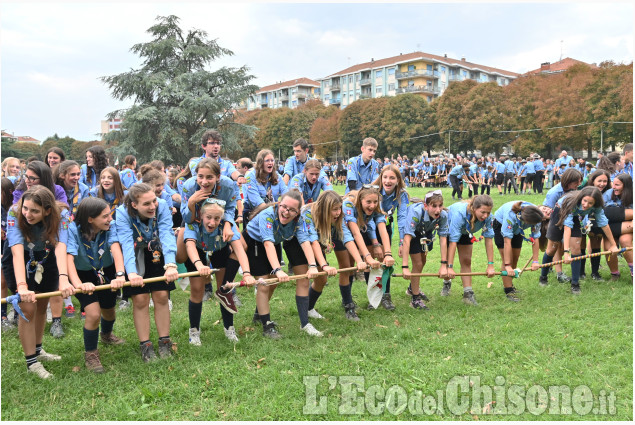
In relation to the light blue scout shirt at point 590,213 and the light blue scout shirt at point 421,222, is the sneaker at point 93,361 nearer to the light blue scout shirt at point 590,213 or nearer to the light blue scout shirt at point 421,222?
the light blue scout shirt at point 421,222

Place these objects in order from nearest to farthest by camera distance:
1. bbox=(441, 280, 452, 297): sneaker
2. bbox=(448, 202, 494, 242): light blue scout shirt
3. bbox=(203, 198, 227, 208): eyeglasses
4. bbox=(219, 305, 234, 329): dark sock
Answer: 1. bbox=(203, 198, 227, 208): eyeglasses
2. bbox=(219, 305, 234, 329): dark sock
3. bbox=(448, 202, 494, 242): light blue scout shirt
4. bbox=(441, 280, 452, 297): sneaker

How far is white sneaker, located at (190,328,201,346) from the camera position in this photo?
4.98 m

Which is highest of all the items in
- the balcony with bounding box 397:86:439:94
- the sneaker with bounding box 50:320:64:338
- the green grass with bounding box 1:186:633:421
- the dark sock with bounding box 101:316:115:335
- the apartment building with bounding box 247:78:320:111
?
the apartment building with bounding box 247:78:320:111

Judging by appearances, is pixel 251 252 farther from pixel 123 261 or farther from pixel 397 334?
pixel 397 334

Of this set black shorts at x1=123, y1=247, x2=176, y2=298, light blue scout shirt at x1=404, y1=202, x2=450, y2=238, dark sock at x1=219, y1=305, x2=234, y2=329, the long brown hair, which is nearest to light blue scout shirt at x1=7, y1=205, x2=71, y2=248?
the long brown hair

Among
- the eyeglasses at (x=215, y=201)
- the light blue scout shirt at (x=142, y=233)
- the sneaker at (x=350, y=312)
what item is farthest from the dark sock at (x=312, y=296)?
the light blue scout shirt at (x=142, y=233)

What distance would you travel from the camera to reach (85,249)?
14.5ft

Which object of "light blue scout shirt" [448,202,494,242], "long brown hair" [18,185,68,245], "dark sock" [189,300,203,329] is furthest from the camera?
"light blue scout shirt" [448,202,494,242]

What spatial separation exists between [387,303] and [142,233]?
3234mm

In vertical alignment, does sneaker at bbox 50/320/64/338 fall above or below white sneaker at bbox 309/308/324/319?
above

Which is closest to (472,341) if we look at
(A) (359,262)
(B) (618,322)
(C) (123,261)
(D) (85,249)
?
(A) (359,262)

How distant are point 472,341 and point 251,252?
255cm

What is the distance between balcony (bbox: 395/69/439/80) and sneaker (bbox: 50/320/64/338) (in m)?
78.2

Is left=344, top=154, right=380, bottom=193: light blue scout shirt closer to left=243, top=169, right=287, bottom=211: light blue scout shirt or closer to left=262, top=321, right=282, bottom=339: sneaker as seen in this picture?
left=243, top=169, right=287, bottom=211: light blue scout shirt
